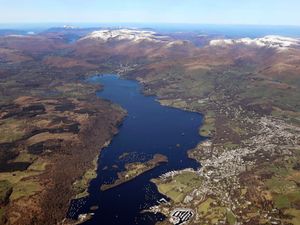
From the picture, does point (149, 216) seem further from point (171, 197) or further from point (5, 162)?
point (5, 162)

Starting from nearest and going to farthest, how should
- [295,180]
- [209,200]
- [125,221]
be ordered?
[125,221] → [209,200] → [295,180]

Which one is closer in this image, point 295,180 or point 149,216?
point 149,216

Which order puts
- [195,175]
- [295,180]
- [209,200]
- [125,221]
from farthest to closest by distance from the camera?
[195,175] → [295,180] → [209,200] → [125,221]

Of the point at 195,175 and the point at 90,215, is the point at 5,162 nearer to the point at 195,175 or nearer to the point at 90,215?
the point at 90,215

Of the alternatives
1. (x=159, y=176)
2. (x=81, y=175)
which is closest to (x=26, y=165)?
(x=81, y=175)

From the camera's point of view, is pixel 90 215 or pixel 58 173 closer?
pixel 90 215

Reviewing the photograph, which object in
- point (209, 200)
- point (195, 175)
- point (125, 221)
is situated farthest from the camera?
point (195, 175)

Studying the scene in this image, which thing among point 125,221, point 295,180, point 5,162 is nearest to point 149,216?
point 125,221

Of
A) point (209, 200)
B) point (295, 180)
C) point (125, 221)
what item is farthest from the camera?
point (295, 180)

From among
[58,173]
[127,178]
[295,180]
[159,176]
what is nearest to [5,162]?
[58,173]
